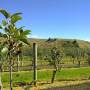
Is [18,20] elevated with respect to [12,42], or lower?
elevated

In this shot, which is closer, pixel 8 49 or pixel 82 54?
pixel 8 49

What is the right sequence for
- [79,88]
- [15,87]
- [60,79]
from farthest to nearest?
[60,79] < [15,87] < [79,88]

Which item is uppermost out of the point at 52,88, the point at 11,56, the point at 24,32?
the point at 24,32

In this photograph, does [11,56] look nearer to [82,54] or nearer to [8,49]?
[8,49]

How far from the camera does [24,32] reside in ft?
35.9

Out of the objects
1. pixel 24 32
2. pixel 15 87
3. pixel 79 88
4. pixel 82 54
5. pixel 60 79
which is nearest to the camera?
pixel 24 32

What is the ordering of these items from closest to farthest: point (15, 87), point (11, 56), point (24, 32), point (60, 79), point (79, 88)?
A: 1. point (24, 32)
2. point (11, 56)
3. point (79, 88)
4. point (15, 87)
5. point (60, 79)

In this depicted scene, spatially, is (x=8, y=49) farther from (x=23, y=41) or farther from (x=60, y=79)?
(x=60, y=79)

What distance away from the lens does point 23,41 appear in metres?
11.1

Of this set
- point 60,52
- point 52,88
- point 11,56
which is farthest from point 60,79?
point 11,56

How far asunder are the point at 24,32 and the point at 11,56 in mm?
1302

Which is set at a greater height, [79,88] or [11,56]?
[11,56]

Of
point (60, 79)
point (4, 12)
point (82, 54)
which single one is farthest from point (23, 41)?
point (82, 54)

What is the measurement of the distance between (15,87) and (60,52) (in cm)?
609
